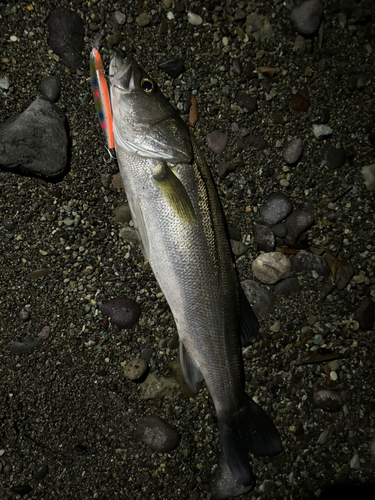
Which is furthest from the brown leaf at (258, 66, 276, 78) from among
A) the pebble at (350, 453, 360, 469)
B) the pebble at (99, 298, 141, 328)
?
the pebble at (350, 453, 360, 469)

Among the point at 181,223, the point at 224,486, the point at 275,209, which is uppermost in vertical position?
the point at 181,223

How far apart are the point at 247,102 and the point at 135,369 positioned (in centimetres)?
187

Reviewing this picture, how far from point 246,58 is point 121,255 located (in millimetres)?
1555

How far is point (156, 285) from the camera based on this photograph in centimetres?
223

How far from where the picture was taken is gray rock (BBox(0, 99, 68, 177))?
2002 millimetres

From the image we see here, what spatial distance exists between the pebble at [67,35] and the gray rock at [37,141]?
0.33 m

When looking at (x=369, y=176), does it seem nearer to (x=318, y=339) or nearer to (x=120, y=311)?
(x=318, y=339)

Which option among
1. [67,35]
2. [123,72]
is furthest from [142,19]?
[123,72]

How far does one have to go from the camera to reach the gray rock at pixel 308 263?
231 cm

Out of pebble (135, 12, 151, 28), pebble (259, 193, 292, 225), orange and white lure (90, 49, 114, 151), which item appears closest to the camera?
orange and white lure (90, 49, 114, 151)

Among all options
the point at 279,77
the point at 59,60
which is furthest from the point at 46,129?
the point at 279,77

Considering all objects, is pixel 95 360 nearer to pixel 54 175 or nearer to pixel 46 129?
pixel 54 175

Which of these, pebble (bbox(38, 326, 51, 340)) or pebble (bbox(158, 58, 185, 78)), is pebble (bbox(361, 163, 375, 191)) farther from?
pebble (bbox(38, 326, 51, 340))

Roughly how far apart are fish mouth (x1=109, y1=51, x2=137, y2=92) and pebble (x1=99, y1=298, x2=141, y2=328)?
1247 mm
